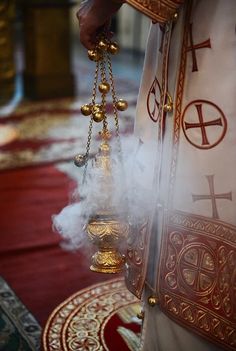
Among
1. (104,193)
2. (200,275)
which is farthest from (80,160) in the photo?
(200,275)

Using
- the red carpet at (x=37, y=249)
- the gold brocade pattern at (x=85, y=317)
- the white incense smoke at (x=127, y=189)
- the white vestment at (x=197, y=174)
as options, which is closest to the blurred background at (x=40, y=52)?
the red carpet at (x=37, y=249)

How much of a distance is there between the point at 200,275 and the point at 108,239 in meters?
0.23

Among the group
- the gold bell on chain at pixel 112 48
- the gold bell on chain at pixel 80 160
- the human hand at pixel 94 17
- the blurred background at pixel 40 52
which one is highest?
the blurred background at pixel 40 52

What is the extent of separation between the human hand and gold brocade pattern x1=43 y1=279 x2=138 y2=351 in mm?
863

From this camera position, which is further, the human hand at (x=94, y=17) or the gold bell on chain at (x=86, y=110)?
the gold bell on chain at (x=86, y=110)

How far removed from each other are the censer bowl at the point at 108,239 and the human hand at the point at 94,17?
1.29 ft

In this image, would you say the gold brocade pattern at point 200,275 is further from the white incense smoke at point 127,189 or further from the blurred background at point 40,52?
the blurred background at point 40,52

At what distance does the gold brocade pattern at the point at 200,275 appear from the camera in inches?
46.3

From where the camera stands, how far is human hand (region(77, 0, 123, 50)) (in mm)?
1202

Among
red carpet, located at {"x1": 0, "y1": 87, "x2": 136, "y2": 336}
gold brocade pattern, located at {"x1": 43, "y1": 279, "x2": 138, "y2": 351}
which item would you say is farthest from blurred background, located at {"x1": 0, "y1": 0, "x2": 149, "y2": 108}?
gold brocade pattern, located at {"x1": 43, "y1": 279, "x2": 138, "y2": 351}

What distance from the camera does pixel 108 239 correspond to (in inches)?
52.5

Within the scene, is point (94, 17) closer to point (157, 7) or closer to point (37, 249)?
point (157, 7)

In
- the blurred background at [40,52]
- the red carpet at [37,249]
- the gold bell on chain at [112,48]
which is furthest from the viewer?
the blurred background at [40,52]

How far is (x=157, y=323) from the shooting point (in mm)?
1380
